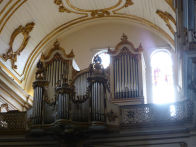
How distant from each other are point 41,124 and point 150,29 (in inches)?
261

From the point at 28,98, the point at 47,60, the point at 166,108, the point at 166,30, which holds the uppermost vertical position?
the point at 166,30

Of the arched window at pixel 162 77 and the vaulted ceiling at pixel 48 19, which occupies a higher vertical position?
the vaulted ceiling at pixel 48 19

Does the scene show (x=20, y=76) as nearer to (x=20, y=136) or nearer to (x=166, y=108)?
(x=20, y=136)

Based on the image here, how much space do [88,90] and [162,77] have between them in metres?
4.55

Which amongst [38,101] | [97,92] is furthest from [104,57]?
[38,101]

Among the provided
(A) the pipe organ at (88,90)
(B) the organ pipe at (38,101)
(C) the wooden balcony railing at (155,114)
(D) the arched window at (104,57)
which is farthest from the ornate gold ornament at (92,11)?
(C) the wooden balcony railing at (155,114)

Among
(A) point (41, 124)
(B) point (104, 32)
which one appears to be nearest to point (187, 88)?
(A) point (41, 124)

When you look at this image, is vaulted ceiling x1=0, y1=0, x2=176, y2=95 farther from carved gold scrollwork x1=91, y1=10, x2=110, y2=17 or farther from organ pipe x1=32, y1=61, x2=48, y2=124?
organ pipe x1=32, y1=61, x2=48, y2=124

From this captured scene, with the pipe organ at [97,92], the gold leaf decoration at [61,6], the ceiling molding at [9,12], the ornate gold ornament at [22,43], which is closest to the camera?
the pipe organ at [97,92]

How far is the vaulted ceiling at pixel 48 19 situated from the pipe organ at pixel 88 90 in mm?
1490

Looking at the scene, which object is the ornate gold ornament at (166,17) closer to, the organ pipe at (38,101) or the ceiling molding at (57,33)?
the ceiling molding at (57,33)

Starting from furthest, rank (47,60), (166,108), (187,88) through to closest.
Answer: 1. (47,60)
2. (166,108)
3. (187,88)

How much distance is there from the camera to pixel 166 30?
16.3 metres

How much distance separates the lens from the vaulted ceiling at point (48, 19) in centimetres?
1534
